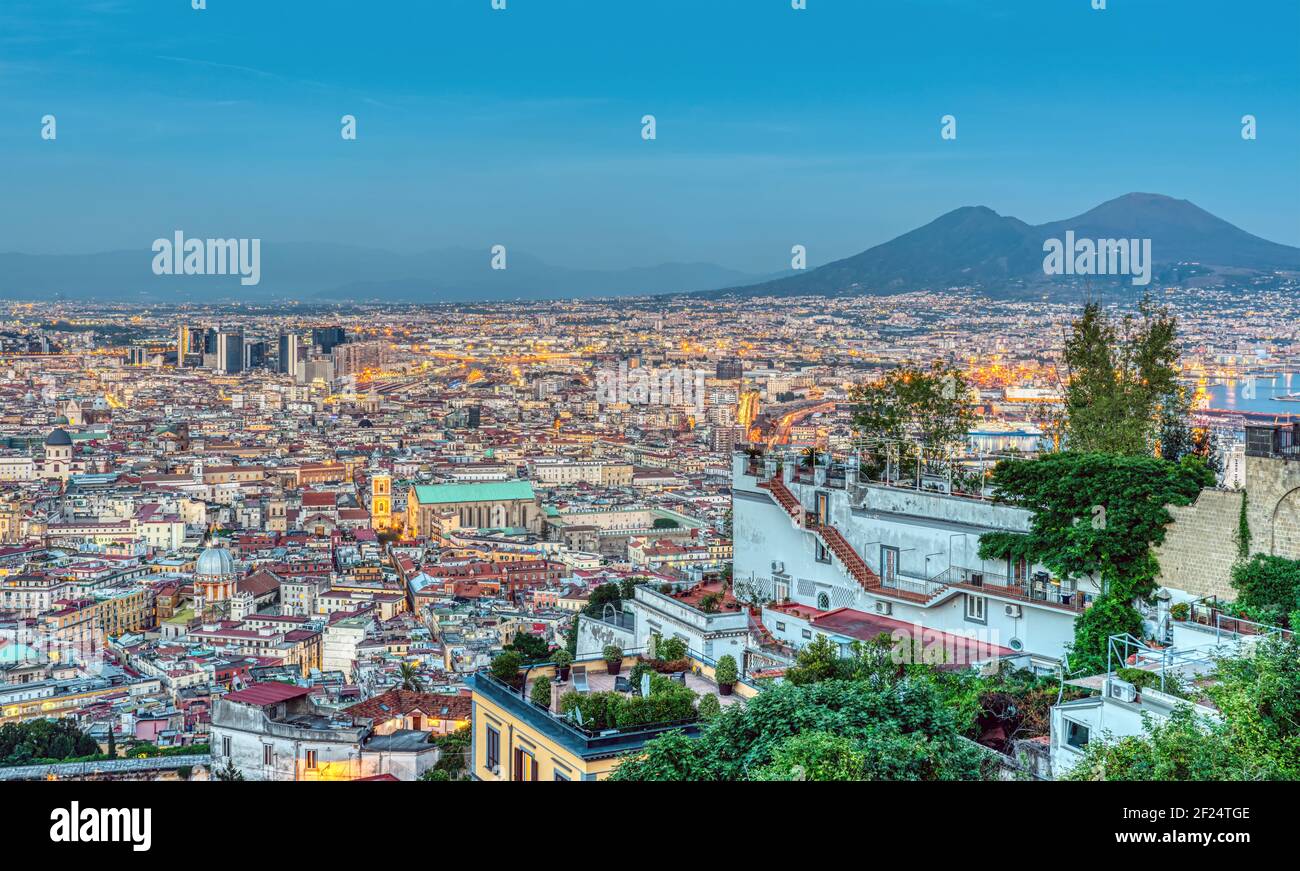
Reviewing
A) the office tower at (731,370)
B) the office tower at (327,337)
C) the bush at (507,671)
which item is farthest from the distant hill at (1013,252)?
the office tower at (327,337)

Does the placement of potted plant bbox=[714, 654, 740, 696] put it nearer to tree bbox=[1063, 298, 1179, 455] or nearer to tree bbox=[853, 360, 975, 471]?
tree bbox=[1063, 298, 1179, 455]

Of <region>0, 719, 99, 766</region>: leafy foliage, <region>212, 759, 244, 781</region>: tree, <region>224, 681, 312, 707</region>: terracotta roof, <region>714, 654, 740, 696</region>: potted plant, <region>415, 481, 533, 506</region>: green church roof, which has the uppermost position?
<region>714, 654, 740, 696</region>: potted plant

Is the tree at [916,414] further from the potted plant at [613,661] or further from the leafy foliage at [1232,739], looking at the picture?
the leafy foliage at [1232,739]

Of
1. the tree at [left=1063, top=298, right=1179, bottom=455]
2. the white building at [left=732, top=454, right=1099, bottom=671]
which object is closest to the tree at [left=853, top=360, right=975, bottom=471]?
the tree at [left=1063, top=298, right=1179, bottom=455]
